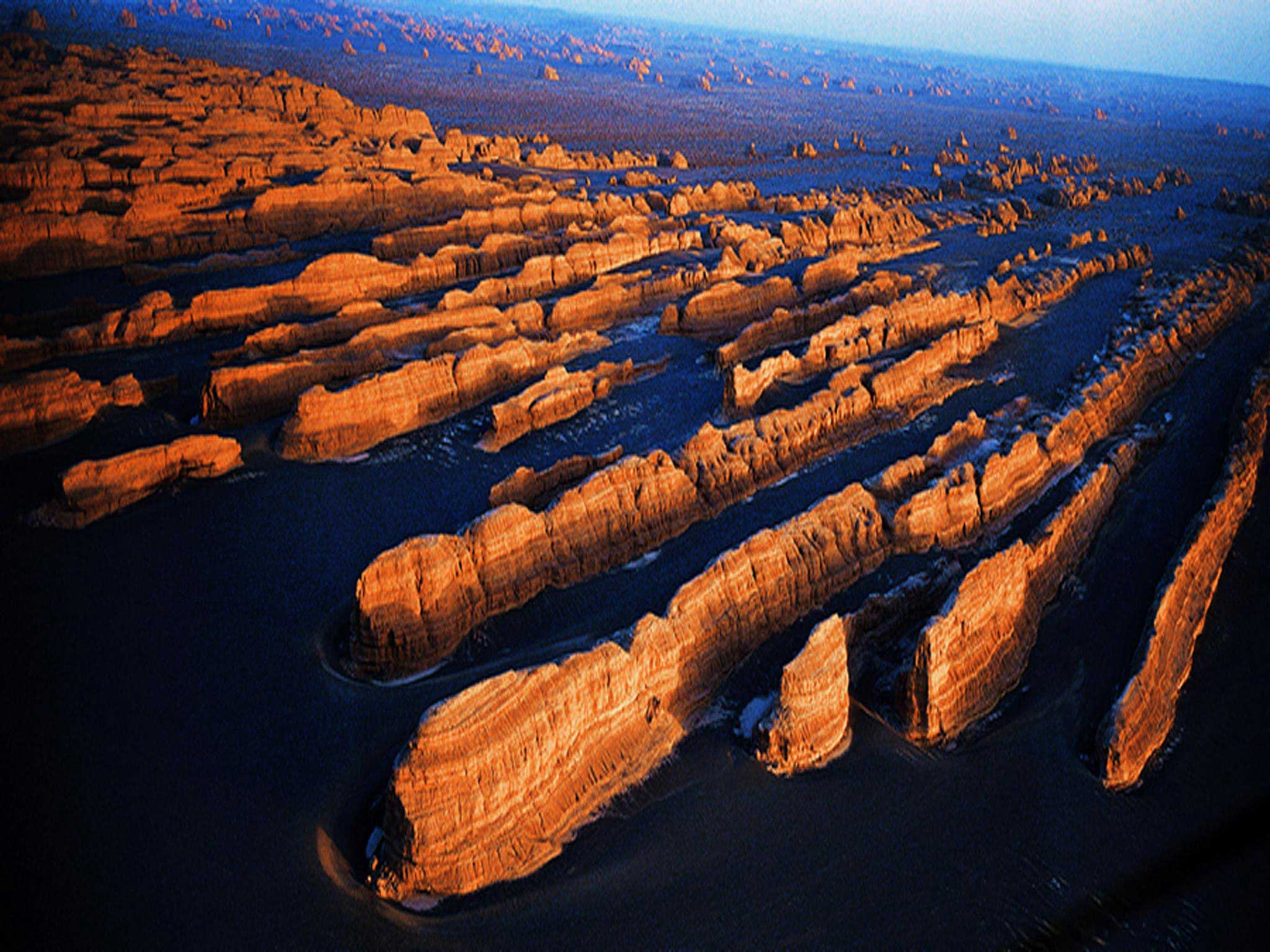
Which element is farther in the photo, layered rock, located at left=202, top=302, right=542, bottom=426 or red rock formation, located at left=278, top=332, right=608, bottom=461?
layered rock, located at left=202, top=302, right=542, bottom=426

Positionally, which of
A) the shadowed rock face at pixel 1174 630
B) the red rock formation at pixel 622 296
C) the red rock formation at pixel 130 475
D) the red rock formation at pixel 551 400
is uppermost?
the shadowed rock face at pixel 1174 630

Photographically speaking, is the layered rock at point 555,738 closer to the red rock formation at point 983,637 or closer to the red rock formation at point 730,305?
the red rock formation at point 983,637

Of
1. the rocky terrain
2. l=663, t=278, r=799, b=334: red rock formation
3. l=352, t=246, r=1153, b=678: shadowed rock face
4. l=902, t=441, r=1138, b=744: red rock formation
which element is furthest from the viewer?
l=663, t=278, r=799, b=334: red rock formation

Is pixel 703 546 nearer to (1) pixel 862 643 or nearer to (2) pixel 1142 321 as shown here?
(1) pixel 862 643

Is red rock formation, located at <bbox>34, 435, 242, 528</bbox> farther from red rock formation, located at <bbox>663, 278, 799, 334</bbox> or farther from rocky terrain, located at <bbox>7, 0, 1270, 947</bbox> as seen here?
red rock formation, located at <bbox>663, 278, 799, 334</bbox>

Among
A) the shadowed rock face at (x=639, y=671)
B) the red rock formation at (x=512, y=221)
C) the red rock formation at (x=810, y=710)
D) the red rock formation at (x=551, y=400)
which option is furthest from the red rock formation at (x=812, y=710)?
the red rock formation at (x=512, y=221)

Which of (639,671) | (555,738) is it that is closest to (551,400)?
(639,671)

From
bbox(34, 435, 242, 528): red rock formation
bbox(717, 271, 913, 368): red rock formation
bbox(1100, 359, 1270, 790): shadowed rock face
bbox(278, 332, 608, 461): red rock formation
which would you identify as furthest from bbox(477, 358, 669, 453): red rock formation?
bbox(1100, 359, 1270, 790): shadowed rock face
